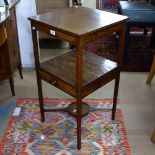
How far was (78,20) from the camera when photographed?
141 cm

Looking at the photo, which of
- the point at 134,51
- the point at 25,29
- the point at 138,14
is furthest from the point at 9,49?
the point at 134,51

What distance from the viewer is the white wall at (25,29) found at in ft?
7.57

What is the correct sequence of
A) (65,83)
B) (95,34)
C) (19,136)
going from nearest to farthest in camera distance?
(95,34) → (65,83) → (19,136)

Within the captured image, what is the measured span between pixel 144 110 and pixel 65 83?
865 millimetres

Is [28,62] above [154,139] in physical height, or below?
above

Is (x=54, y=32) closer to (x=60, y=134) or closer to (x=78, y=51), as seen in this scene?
(x=78, y=51)

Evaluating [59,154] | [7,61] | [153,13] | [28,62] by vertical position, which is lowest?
[59,154]

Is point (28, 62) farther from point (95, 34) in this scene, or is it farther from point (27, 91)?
point (95, 34)

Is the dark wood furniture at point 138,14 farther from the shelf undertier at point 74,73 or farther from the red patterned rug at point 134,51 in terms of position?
the shelf undertier at point 74,73

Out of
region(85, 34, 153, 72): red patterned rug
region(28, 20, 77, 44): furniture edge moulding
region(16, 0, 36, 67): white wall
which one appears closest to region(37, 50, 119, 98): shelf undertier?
region(28, 20, 77, 44): furniture edge moulding

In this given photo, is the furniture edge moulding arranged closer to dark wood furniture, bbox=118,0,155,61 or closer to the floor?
the floor

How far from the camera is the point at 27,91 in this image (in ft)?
7.42

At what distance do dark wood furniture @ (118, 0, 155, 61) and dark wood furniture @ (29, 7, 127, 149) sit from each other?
95cm

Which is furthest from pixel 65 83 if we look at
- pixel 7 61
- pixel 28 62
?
pixel 28 62
